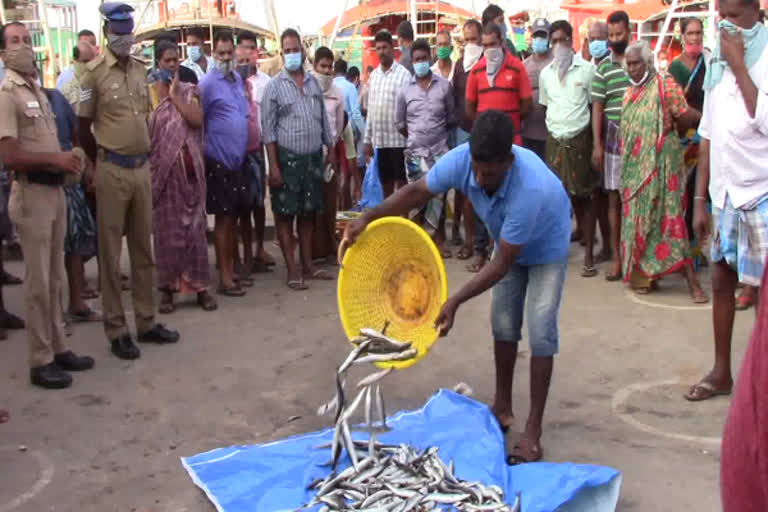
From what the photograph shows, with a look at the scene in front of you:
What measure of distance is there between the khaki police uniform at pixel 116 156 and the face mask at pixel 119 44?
0.05m

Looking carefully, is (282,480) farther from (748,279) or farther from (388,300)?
(748,279)

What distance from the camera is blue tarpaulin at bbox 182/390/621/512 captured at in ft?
13.4

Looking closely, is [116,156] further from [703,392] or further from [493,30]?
[703,392]

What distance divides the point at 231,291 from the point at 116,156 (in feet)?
7.83

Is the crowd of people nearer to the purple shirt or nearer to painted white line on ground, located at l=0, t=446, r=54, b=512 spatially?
the purple shirt

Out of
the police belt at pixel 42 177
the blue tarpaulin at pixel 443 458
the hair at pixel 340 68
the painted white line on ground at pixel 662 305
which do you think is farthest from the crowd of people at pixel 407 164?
the hair at pixel 340 68

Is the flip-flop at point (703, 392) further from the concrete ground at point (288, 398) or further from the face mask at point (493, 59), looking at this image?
the face mask at point (493, 59)

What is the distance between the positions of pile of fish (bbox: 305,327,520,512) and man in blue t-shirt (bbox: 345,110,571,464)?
463mm

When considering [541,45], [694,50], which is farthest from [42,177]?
[694,50]

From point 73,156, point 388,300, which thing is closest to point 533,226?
point 388,300

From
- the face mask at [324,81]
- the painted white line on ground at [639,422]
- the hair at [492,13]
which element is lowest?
the painted white line on ground at [639,422]

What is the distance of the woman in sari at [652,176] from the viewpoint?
740 cm

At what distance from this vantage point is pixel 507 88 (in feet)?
28.2

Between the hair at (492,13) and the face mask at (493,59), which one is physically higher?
the hair at (492,13)
